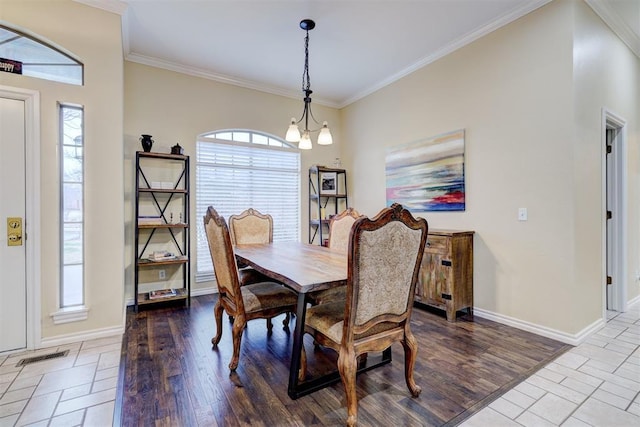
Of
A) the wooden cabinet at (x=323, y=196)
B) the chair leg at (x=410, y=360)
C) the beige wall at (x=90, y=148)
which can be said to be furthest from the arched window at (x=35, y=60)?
the chair leg at (x=410, y=360)

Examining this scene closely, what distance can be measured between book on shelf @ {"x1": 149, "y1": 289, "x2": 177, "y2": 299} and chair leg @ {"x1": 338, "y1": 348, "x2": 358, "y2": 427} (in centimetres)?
271

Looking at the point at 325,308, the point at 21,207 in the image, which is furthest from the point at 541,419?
the point at 21,207

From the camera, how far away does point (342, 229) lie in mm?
3127

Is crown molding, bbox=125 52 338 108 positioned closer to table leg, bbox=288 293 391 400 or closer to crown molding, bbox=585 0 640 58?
crown molding, bbox=585 0 640 58

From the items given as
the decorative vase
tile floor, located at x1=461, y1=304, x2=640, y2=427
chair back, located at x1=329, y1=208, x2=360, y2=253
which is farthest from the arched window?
tile floor, located at x1=461, y1=304, x2=640, y2=427

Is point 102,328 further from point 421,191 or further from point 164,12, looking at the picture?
point 421,191

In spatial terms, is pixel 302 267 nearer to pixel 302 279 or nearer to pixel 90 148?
pixel 302 279

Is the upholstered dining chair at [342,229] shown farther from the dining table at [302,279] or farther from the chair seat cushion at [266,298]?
the chair seat cushion at [266,298]

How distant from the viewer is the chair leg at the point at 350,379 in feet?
5.08

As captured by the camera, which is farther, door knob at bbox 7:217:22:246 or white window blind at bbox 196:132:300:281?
white window blind at bbox 196:132:300:281

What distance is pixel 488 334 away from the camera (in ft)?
8.89

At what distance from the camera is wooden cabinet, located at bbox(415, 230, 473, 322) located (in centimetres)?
301

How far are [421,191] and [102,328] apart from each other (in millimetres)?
3712

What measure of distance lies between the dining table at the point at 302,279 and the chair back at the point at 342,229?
0.52m
